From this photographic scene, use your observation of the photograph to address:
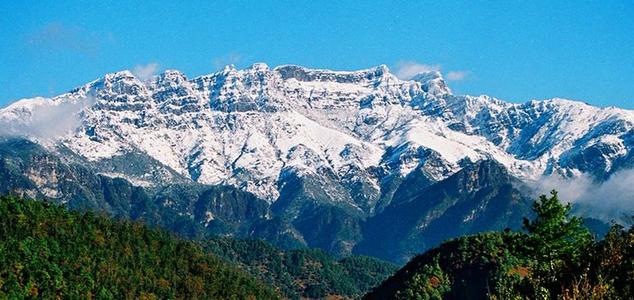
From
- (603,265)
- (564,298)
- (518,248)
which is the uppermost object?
(518,248)

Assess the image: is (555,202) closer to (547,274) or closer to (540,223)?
(540,223)

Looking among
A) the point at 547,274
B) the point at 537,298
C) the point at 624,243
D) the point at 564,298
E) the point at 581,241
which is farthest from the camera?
the point at 581,241

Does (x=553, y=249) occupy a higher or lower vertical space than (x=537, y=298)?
higher

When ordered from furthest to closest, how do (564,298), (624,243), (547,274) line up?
(624,243) → (547,274) → (564,298)

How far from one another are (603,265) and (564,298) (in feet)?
28.6

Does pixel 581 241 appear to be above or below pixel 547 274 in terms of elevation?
above

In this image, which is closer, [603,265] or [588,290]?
[588,290]

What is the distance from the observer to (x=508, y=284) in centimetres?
6412

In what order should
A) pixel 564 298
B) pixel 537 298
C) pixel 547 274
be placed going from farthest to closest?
pixel 547 274 → pixel 537 298 → pixel 564 298

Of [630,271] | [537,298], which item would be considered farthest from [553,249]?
[537,298]

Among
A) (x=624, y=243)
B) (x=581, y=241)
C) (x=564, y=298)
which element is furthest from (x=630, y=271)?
(x=581, y=241)

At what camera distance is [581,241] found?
Answer: 109938mm

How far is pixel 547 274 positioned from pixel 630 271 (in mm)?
6436

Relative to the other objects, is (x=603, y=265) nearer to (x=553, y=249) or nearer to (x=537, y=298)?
(x=537, y=298)
